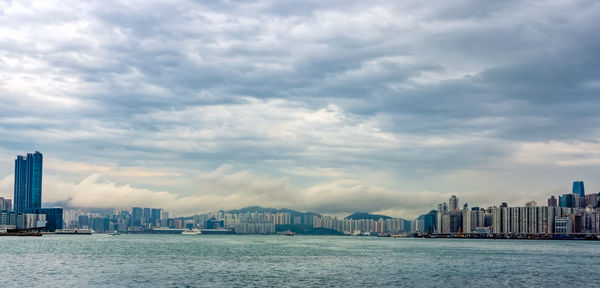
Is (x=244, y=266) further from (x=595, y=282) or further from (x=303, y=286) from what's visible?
(x=595, y=282)

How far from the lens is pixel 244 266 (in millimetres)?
98750

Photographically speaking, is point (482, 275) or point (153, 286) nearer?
point (153, 286)

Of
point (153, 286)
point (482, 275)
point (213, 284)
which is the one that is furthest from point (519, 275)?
point (153, 286)

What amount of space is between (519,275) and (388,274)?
68.1ft

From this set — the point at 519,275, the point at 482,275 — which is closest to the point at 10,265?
the point at 482,275

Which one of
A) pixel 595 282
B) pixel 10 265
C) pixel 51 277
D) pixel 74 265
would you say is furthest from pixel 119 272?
pixel 595 282

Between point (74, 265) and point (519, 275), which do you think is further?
point (74, 265)

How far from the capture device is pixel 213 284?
229 feet

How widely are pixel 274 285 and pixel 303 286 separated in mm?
3628

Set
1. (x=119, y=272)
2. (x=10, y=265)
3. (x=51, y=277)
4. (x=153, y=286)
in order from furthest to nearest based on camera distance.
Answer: (x=10, y=265)
(x=119, y=272)
(x=51, y=277)
(x=153, y=286)

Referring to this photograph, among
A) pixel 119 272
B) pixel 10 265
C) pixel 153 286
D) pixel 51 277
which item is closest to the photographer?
pixel 153 286

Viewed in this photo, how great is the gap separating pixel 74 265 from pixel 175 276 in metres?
27.5

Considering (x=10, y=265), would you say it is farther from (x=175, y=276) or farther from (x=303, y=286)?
(x=303, y=286)

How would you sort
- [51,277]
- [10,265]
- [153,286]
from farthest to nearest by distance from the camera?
[10,265]
[51,277]
[153,286]
